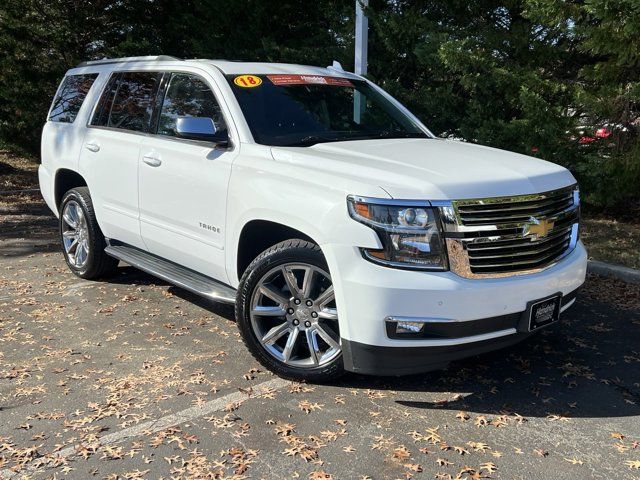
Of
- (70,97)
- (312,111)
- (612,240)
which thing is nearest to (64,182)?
(70,97)

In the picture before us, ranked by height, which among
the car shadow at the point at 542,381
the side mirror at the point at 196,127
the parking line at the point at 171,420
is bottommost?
the car shadow at the point at 542,381

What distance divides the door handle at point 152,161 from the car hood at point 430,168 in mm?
1204

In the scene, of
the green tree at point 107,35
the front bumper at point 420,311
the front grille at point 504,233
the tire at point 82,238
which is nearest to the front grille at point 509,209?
the front grille at point 504,233

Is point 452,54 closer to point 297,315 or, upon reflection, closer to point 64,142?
point 64,142

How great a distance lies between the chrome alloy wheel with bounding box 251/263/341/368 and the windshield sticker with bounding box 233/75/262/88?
4.99 feet

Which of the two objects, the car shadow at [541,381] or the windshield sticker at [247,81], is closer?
the car shadow at [541,381]

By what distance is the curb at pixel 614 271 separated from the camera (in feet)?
21.0

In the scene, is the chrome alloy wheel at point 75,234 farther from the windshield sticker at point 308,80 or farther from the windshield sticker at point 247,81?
the windshield sticker at point 308,80

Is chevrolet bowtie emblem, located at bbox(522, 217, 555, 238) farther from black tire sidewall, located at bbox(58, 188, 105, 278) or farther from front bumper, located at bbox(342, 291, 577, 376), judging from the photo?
black tire sidewall, located at bbox(58, 188, 105, 278)

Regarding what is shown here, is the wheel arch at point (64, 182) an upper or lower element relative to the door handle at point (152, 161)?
lower

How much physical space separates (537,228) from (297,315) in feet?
5.09

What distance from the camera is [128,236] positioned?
5.63 meters

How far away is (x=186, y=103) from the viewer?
508 cm

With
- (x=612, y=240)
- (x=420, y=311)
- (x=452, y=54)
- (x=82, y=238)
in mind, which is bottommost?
(x=612, y=240)
